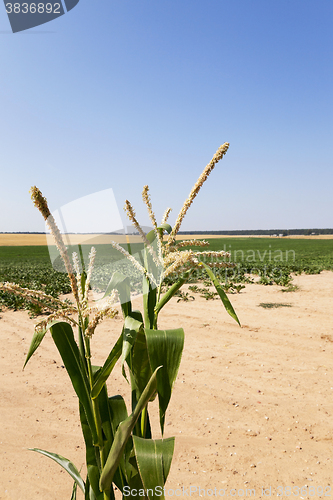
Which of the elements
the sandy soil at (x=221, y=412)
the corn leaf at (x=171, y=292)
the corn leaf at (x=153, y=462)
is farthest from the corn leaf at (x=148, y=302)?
the sandy soil at (x=221, y=412)

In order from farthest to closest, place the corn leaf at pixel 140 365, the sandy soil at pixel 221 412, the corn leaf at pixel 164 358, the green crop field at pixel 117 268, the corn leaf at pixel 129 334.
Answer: the green crop field at pixel 117 268
the sandy soil at pixel 221 412
the corn leaf at pixel 140 365
the corn leaf at pixel 129 334
the corn leaf at pixel 164 358

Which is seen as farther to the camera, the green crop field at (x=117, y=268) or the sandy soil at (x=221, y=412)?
the green crop field at (x=117, y=268)

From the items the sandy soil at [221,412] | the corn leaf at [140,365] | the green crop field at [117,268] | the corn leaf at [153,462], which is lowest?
the sandy soil at [221,412]

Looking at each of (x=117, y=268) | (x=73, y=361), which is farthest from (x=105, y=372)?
(x=117, y=268)

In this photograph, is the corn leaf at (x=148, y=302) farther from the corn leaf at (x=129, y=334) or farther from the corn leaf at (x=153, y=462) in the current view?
the corn leaf at (x=153, y=462)

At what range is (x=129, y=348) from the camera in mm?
1046

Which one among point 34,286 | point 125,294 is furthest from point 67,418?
point 34,286

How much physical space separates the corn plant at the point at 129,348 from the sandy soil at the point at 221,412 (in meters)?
1.32

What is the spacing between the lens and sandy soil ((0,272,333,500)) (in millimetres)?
2344

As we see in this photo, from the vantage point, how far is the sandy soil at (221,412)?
2344mm

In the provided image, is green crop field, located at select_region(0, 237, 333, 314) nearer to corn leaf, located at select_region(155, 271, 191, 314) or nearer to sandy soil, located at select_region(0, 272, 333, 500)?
corn leaf, located at select_region(155, 271, 191, 314)

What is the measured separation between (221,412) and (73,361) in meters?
2.60

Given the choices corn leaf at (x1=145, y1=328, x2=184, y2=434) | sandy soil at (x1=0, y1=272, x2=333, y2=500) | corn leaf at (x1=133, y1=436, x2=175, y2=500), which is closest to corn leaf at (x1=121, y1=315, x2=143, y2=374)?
corn leaf at (x1=145, y1=328, x2=184, y2=434)

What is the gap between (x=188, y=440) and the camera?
110 inches
